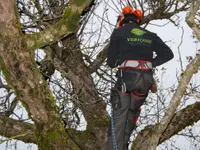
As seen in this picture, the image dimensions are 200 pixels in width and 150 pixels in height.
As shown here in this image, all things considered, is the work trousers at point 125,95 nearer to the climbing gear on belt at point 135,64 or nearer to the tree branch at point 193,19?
the climbing gear on belt at point 135,64

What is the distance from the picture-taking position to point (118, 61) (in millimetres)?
5348

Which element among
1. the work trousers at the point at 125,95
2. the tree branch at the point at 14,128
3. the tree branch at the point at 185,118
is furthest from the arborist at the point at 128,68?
the tree branch at the point at 14,128

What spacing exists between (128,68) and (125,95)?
39 cm

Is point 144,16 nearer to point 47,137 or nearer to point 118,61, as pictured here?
point 118,61

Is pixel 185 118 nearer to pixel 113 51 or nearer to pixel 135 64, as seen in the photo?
pixel 135 64

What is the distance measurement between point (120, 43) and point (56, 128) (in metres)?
1.56

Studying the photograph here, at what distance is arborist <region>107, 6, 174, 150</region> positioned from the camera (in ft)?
17.0

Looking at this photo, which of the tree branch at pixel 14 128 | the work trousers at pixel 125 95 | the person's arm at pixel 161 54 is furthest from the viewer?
the tree branch at pixel 14 128

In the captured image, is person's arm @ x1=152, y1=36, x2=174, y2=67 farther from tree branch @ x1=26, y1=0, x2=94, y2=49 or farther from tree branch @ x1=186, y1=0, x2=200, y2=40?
tree branch @ x1=26, y1=0, x2=94, y2=49

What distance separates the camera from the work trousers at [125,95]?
5164mm

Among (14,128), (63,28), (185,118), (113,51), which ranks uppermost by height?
(113,51)

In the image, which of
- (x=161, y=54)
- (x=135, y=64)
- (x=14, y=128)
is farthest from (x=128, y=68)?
(x=14, y=128)

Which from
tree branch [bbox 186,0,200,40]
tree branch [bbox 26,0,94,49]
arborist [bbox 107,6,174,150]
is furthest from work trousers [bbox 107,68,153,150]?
tree branch [bbox 26,0,94,49]

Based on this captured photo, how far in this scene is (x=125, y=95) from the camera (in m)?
5.25
